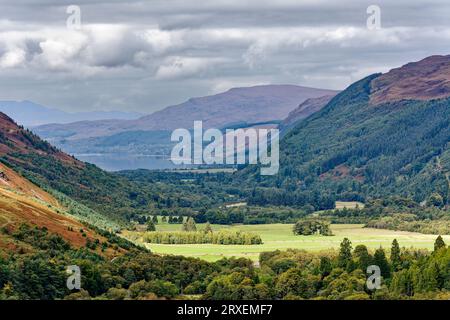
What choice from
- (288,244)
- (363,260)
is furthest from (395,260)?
(288,244)

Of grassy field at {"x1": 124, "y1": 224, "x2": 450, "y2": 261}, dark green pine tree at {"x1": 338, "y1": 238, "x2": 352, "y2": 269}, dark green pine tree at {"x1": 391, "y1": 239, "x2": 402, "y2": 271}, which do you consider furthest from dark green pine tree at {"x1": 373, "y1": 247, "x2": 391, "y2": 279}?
grassy field at {"x1": 124, "y1": 224, "x2": 450, "y2": 261}

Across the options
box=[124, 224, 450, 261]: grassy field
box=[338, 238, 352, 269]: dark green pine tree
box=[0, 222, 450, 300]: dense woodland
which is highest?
box=[124, 224, 450, 261]: grassy field

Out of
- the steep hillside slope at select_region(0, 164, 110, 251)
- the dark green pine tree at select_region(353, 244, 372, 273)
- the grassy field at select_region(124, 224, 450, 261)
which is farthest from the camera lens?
the grassy field at select_region(124, 224, 450, 261)

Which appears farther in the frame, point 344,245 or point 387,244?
point 387,244

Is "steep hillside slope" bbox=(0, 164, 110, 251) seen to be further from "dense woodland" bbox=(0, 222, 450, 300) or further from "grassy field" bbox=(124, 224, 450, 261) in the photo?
"grassy field" bbox=(124, 224, 450, 261)

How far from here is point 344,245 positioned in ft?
440

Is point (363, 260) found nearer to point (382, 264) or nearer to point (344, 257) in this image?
point (382, 264)

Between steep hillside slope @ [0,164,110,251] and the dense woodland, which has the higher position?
steep hillside slope @ [0,164,110,251]

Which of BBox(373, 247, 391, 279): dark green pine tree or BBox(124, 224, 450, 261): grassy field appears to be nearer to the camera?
BBox(373, 247, 391, 279): dark green pine tree

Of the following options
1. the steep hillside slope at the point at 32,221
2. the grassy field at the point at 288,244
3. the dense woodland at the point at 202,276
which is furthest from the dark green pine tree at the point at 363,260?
the steep hillside slope at the point at 32,221

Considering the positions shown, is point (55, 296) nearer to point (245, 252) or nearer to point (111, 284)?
point (111, 284)

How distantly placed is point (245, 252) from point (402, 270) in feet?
137
